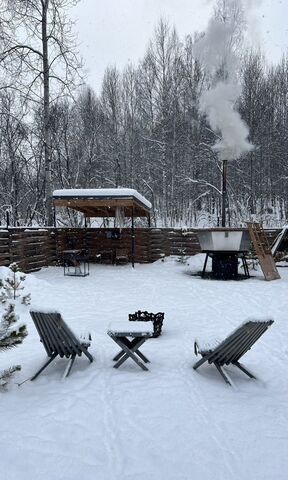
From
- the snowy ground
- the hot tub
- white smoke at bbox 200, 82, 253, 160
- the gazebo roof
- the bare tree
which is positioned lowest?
the snowy ground

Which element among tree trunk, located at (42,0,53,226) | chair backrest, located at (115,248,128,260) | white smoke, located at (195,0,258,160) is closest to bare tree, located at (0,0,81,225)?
tree trunk, located at (42,0,53,226)

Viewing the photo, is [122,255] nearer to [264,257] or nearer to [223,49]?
[264,257]

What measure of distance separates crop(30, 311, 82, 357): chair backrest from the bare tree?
39.8 feet

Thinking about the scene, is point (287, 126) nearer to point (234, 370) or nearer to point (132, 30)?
point (132, 30)

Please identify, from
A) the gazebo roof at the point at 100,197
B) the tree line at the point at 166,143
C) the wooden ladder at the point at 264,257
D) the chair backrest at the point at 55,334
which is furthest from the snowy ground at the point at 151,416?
the tree line at the point at 166,143

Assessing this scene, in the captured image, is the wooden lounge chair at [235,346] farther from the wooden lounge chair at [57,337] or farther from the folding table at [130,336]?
the wooden lounge chair at [57,337]

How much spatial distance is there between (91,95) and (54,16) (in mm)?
16443

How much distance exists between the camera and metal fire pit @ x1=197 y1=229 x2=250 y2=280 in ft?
37.7

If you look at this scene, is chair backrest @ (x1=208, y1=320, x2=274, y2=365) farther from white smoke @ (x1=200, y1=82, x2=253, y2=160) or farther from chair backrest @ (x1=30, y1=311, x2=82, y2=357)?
white smoke @ (x1=200, y1=82, x2=253, y2=160)

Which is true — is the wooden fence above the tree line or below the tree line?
below

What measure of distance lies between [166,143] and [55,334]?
→ 20359 millimetres

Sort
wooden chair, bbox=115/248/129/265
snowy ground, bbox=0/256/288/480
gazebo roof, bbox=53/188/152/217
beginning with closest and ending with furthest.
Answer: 1. snowy ground, bbox=0/256/288/480
2. gazebo roof, bbox=53/188/152/217
3. wooden chair, bbox=115/248/129/265

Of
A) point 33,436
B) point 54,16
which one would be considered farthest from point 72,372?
point 54,16

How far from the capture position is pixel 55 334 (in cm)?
438
